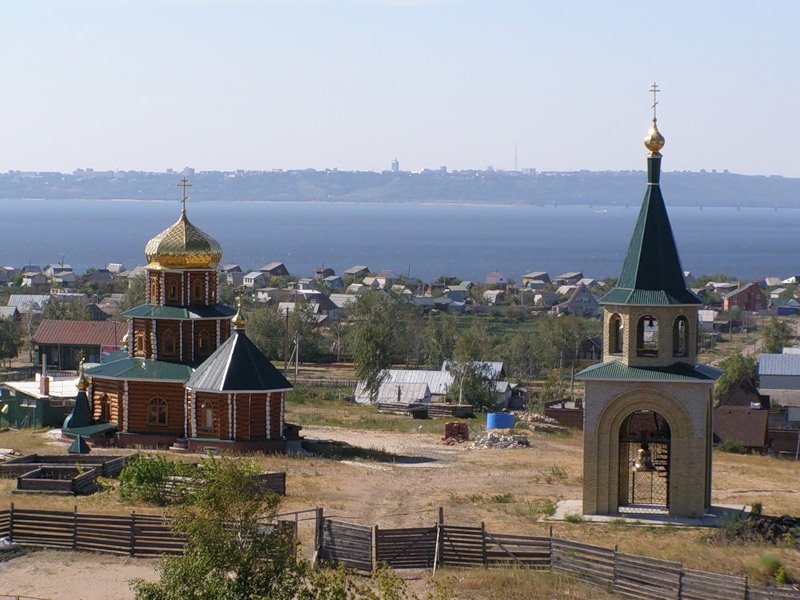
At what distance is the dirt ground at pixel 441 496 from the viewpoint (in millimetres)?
19656

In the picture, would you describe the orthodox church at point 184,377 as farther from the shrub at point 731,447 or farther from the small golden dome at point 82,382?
the shrub at point 731,447

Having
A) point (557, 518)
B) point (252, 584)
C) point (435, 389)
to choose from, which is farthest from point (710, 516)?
point (435, 389)

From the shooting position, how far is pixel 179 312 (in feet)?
108

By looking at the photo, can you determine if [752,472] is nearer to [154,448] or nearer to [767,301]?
[154,448]

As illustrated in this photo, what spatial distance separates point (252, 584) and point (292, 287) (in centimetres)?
9684

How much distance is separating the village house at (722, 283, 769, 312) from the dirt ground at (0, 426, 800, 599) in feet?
218

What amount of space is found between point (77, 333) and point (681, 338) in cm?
4022

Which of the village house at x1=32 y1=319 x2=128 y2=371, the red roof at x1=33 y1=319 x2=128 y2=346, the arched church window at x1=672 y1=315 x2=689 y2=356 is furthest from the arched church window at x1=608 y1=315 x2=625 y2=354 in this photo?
the village house at x1=32 y1=319 x2=128 y2=371

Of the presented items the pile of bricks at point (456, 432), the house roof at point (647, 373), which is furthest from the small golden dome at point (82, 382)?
the house roof at point (647, 373)

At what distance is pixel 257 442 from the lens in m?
30.6

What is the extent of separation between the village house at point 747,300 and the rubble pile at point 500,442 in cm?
6808

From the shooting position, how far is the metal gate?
22.8 m

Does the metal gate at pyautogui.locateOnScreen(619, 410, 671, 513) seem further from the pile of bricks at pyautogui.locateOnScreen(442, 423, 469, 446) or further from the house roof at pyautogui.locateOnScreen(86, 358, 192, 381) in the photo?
the house roof at pyautogui.locateOnScreen(86, 358, 192, 381)

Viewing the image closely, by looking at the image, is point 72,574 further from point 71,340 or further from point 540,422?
point 71,340
